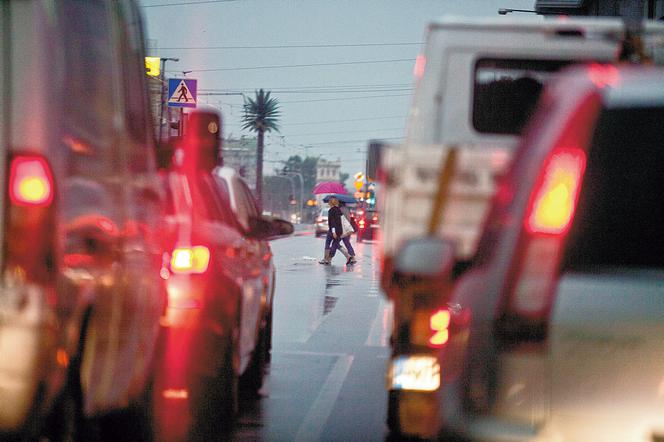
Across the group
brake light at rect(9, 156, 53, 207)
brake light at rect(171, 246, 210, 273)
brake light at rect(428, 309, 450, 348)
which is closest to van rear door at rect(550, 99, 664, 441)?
brake light at rect(9, 156, 53, 207)

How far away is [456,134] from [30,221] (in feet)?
14.1

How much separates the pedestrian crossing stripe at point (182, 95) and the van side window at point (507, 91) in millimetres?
21724

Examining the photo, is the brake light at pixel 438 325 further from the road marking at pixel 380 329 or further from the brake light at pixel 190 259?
the road marking at pixel 380 329

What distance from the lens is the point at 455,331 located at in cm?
400

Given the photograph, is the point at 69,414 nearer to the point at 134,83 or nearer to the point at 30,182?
the point at 30,182

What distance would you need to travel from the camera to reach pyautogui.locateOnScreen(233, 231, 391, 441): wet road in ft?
26.8

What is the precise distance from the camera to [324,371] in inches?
436

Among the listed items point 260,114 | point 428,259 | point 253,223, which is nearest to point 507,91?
point 253,223

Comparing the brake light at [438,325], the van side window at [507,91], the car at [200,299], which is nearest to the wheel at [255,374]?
the car at [200,299]

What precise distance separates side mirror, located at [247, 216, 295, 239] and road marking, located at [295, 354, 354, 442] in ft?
4.23

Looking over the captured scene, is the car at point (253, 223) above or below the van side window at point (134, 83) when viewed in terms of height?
below

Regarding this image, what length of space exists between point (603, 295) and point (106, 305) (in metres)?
2.40

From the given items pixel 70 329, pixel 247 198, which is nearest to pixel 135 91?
pixel 70 329

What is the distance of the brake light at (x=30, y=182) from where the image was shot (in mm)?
4188
